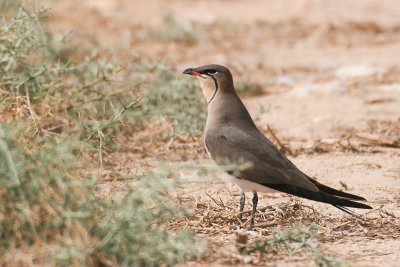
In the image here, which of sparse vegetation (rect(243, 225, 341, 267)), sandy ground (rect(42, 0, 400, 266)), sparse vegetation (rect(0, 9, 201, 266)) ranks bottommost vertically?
sandy ground (rect(42, 0, 400, 266))

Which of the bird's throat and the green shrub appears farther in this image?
the bird's throat

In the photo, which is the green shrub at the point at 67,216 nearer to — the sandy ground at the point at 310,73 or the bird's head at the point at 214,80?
the sandy ground at the point at 310,73

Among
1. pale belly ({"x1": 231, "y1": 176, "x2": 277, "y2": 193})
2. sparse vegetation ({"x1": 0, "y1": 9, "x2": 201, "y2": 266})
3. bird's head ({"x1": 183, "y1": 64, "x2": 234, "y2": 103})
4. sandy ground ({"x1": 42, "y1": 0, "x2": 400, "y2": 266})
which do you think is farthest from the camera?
bird's head ({"x1": 183, "y1": 64, "x2": 234, "y2": 103})

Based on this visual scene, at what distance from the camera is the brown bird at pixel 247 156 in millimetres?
4164

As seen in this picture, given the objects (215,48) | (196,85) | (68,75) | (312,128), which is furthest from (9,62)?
(215,48)

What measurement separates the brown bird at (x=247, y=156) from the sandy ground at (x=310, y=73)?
19 centimetres

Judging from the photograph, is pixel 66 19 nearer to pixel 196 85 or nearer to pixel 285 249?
pixel 196 85

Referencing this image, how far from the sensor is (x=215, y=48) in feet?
33.3

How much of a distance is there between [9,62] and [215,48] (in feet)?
17.5

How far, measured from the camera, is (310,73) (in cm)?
906

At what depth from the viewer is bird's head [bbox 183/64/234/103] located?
4.79 metres

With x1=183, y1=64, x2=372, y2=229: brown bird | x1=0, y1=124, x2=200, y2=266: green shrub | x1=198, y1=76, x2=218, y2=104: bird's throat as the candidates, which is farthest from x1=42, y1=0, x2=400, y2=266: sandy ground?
x1=198, y1=76, x2=218, y2=104: bird's throat

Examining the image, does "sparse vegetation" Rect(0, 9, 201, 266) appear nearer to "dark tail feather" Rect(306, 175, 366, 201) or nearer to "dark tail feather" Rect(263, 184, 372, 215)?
"dark tail feather" Rect(263, 184, 372, 215)

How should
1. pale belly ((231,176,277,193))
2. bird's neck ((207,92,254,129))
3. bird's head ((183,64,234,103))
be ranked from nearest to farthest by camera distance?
pale belly ((231,176,277,193))
bird's neck ((207,92,254,129))
bird's head ((183,64,234,103))
